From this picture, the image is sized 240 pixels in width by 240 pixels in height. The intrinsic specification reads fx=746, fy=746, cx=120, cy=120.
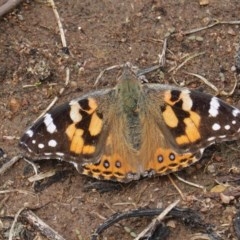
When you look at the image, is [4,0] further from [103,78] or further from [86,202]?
[86,202]

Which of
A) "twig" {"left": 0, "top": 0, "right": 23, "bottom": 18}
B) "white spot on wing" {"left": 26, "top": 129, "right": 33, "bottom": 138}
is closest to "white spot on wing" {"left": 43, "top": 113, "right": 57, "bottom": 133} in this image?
"white spot on wing" {"left": 26, "top": 129, "right": 33, "bottom": 138}

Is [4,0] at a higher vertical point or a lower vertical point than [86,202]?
higher

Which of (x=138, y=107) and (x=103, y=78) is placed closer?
(x=138, y=107)

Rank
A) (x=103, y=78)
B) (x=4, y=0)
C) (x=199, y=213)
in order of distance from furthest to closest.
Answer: (x=4, y=0), (x=103, y=78), (x=199, y=213)

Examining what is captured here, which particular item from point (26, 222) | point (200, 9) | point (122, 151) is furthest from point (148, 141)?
point (200, 9)

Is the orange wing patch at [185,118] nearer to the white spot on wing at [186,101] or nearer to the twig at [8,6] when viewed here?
the white spot on wing at [186,101]

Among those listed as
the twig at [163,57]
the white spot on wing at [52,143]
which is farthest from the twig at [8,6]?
the white spot on wing at [52,143]

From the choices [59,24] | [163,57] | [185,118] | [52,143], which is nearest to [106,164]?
[52,143]
